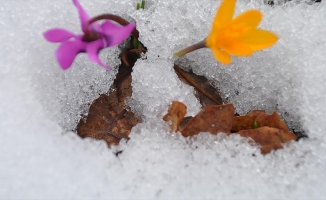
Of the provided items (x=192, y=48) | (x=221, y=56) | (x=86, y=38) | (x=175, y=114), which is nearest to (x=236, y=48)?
(x=221, y=56)

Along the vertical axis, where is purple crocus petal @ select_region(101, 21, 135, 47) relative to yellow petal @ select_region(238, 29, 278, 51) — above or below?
below

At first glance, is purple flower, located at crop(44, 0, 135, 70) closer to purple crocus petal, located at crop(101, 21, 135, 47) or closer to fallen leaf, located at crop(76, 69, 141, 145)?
purple crocus petal, located at crop(101, 21, 135, 47)

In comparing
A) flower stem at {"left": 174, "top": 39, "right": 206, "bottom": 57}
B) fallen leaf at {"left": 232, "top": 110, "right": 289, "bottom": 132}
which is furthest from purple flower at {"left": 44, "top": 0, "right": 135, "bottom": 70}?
fallen leaf at {"left": 232, "top": 110, "right": 289, "bottom": 132}

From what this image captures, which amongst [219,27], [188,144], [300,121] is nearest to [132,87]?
[188,144]

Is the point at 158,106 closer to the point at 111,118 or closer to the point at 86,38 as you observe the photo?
the point at 111,118

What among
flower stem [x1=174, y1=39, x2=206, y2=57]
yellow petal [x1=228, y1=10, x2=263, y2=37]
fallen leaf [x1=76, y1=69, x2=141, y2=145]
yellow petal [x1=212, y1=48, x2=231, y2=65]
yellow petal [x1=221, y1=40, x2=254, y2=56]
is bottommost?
fallen leaf [x1=76, y1=69, x2=141, y2=145]

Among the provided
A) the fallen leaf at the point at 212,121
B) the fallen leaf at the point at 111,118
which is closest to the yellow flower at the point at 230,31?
the fallen leaf at the point at 212,121

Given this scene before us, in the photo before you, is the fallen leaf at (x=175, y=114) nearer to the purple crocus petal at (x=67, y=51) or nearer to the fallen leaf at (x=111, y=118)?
the fallen leaf at (x=111, y=118)
